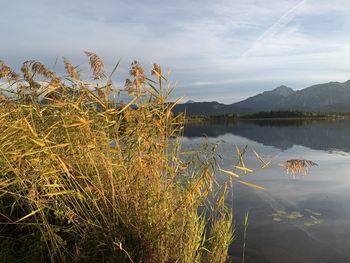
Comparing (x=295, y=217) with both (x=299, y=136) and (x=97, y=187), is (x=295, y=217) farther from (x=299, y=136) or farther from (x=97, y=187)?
(x=299, y=136)

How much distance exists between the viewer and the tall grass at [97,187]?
473 centimetres

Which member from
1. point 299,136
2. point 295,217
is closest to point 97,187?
point 295,217

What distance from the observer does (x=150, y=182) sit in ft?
17.1

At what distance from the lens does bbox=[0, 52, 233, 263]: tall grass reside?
15.5 feet

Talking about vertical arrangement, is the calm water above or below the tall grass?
below

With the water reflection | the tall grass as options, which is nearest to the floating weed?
the water reflection

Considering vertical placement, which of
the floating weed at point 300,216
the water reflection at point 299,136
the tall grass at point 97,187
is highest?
the tall grass at point 97,187

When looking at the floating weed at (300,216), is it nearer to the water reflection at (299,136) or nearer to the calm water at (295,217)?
the calm water at (295,217)

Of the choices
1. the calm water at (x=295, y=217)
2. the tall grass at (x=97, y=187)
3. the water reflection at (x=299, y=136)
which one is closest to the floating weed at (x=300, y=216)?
the calm water at (x=295, y=217)

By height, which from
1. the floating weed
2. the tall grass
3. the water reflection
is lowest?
the floating weed

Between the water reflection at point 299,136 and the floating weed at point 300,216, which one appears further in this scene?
the water reflection at point 299,136

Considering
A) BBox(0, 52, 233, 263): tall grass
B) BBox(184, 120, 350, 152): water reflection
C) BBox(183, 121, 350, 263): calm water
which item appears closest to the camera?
BBox(0, 52, 233, 263): tall grass

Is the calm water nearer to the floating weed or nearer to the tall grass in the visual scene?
the floating weed

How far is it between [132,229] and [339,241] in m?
6.10
